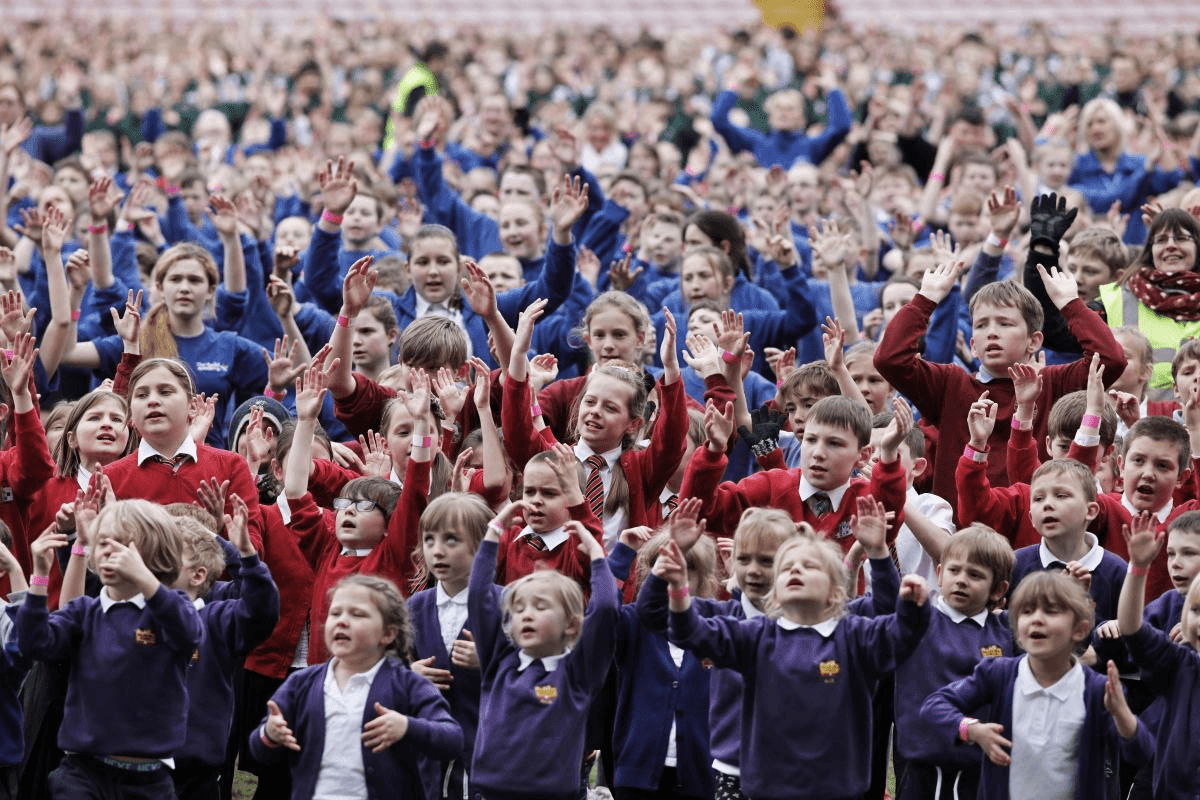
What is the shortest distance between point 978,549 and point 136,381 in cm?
309

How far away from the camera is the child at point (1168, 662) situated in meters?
5.14

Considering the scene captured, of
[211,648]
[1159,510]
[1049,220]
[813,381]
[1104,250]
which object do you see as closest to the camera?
[211,648]

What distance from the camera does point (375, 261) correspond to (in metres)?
9.21

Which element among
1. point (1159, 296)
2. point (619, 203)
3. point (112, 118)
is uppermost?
point (112, 118)

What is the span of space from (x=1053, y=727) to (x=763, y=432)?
195 cm

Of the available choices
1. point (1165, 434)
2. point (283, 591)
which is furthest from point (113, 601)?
point (1165, 434)

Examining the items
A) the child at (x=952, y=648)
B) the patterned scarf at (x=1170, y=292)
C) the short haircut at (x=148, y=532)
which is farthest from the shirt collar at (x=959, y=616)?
the patterned scarf at (x=1170, y=292)

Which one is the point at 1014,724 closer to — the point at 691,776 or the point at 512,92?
the point at 691,776

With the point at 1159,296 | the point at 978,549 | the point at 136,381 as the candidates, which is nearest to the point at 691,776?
the point at 978,549

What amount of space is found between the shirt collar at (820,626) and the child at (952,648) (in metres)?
0.39

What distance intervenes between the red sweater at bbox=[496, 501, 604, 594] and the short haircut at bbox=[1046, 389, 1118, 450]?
1.79 metres

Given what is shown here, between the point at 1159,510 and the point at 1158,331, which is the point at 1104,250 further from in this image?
the point at 1159,510

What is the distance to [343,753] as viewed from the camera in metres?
5.19

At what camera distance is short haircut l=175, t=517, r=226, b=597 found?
568cm
